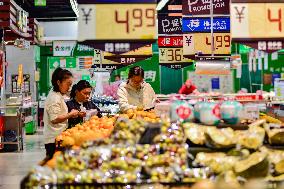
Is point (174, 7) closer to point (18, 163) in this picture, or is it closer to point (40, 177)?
point (18, 163)

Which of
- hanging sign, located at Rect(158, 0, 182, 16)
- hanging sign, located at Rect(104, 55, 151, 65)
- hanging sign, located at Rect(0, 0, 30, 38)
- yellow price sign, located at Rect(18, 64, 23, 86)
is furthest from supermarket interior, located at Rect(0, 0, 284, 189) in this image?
yellow price sign, located at Rect(18, 64, 23, 86)

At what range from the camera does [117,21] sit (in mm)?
5211

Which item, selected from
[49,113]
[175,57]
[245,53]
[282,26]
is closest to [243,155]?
[282,26]

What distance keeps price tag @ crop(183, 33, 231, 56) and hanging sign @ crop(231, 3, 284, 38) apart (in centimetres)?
483

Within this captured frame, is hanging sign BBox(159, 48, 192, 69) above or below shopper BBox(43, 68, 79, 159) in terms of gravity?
above

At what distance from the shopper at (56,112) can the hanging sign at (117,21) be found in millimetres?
2195

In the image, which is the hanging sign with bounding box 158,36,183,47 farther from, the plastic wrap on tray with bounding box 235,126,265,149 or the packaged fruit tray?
the packaged fruit tray

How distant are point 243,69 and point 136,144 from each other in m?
19.1

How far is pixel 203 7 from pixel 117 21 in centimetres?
549

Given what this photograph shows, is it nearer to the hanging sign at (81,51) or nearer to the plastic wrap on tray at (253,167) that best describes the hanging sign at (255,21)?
the plastic wrap on tray at (253,167)

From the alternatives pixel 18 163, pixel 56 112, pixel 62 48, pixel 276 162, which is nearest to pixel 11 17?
pixel 18 163

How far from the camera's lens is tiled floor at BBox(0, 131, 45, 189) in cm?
953

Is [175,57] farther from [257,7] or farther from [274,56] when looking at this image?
[257,7]

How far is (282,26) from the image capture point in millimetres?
5582
